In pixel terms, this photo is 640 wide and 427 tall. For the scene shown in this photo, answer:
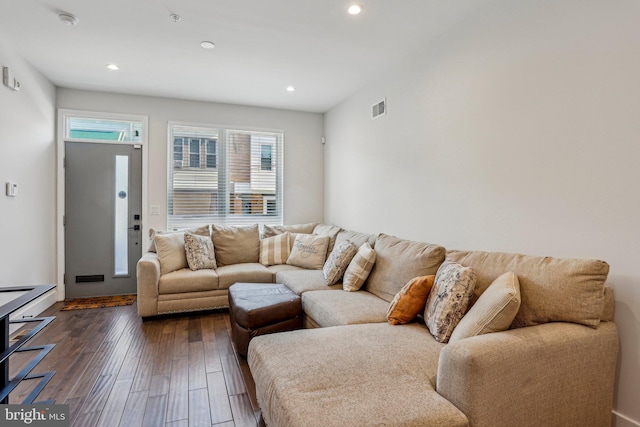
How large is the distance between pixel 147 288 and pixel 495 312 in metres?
3.25

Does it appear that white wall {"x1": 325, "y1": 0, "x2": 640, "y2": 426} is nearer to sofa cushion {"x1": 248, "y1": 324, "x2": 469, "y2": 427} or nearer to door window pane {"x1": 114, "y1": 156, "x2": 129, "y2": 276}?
sofa cushion {"x1": 248, "y1": 324, "x2": 469, "y2": 427}

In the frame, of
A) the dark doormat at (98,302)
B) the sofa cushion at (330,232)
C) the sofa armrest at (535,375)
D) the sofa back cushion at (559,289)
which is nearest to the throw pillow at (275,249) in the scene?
the sofa cushion at (330,232)

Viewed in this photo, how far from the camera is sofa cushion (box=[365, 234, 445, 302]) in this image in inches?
97.4

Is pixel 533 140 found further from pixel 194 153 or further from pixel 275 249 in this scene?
pixel 194 153

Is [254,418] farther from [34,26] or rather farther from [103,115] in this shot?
[103,115]

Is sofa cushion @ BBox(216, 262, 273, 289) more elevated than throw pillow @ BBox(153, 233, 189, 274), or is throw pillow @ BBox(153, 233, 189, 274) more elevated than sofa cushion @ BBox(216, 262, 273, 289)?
throw pillow @ BBox(153, 233, 189, 274)

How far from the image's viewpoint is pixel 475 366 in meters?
1.33

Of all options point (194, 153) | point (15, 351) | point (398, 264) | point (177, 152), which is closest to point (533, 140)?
point (398, 264)

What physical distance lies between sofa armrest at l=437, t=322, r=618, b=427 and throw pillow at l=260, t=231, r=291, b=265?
3.06 m

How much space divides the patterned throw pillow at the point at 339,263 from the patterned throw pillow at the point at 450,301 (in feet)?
4.11

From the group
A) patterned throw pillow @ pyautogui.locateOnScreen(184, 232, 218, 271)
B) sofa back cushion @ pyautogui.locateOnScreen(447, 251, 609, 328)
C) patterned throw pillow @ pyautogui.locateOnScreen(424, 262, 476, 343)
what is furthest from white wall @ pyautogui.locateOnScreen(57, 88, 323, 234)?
sofa back cushion @ pyautogui.locateOnScreen(447, 251, 609, 328)

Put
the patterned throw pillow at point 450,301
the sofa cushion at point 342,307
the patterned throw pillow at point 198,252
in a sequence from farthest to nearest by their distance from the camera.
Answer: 1. the patterned throw pillow at point 198,252
2. the sofa cushion at point 342,307
3. the patterned throw pillow at point 450,301

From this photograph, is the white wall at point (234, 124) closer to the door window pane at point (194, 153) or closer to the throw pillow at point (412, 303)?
the door window pane at point (194, 153)

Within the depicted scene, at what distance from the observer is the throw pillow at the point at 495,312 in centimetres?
158
